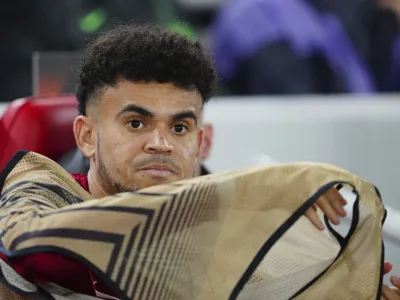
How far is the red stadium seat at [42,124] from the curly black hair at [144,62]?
454mm

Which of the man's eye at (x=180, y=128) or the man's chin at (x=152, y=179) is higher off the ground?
the man's eye at (x=180, y=128)

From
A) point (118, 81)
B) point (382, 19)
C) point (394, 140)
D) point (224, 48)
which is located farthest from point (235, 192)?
point (382, 19)

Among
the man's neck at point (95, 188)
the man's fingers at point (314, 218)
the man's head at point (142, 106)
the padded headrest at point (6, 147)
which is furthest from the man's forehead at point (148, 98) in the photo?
the padded headrest at point (6, 147)

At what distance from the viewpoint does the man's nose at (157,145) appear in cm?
133

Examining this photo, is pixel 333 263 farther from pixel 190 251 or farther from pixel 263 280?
pixel 190 251

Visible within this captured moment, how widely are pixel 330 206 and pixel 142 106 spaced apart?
298 mm

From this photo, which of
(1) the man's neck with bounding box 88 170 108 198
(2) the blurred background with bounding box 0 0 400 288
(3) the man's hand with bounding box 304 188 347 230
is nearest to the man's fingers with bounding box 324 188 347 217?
(3) the man's hand with bounding box 304 188 347 230

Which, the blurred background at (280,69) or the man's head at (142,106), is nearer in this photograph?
the man's head at (142,106)

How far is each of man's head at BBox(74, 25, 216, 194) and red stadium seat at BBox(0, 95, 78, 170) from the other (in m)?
0.48

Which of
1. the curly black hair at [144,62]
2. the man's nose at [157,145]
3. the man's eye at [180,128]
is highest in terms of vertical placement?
the curly black hair at [144,62]

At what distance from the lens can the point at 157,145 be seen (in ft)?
4.38

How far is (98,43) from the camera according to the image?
4.74ft

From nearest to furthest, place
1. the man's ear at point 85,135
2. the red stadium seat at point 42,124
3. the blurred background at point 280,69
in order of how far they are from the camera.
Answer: the man's ear at point 85,135 → the red stadium seat at point 42,124 → the blurred background at point 280,69

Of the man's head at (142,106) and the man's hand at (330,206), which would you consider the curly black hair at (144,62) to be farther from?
the man's hand at (330,206)
